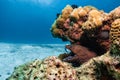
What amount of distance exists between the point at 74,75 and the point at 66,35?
95.4 inches

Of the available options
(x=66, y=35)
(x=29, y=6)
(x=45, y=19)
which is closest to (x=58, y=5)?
(x=29, y=6)

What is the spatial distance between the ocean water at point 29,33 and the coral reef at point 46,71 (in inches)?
182

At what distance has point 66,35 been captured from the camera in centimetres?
562

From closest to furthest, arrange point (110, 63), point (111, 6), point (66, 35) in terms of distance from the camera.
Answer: point (110, 63)
point (66, 35)
point (111, 6)

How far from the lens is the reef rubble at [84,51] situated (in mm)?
3123

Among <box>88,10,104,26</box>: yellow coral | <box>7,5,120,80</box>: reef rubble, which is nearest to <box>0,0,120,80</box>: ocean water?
<box>7,5,120,80</box>: reef rubble

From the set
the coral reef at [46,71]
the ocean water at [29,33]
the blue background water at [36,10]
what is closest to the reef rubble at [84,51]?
the coral reef at [46,71]

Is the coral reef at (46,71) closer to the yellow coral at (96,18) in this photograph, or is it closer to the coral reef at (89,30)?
the coral reef at (89,30)

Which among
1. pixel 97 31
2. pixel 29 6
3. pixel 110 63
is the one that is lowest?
pixel 110 63

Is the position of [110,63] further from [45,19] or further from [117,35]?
[45,19]

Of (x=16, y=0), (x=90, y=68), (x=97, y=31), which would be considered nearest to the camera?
(x=90, y=68)

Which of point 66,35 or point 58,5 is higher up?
point 58,5

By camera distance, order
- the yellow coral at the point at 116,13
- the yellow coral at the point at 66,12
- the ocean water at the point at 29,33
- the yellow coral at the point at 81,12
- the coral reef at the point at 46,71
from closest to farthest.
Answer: the coral reef at the point at 46,71 < the yellow coral at the point at 116,13 < the yellow coral at the point at 81,12 < the yellow coral at the point at 66,12 < the ocean water at the point at 29,33

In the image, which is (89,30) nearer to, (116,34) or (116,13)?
(116,13)
